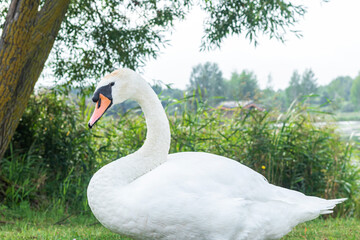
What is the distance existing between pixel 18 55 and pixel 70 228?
209 centimetres

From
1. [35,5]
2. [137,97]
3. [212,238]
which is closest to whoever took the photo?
[212,238]

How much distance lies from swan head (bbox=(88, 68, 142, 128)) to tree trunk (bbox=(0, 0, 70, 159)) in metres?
2.31

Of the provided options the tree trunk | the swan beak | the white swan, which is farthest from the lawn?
the swan beak

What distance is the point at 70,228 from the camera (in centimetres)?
474

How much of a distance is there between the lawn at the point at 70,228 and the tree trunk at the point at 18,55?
38.5 inches

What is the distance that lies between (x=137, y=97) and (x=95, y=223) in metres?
2.62

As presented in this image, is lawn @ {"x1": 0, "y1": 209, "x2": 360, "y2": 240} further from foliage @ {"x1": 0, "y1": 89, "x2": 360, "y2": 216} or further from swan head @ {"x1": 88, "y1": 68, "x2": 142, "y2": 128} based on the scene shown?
swan head @ {"x1": 88, "y1": 68, "x2": 142, "y2": 128}

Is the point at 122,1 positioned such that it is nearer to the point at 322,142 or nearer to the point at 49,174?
the point at 49,174

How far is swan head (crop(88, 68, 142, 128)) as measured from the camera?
297 cm

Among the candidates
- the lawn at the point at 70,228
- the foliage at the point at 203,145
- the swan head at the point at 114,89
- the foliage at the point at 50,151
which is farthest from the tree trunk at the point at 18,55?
the swan head at the point at 114,89

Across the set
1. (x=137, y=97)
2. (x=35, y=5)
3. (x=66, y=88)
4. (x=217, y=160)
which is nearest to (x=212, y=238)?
(x=217, y=160)

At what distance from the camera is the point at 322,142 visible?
7109 millimetres

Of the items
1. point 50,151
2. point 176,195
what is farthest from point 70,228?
point 50,151

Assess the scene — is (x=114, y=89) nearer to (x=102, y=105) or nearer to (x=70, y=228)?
(x=102, y=105)
